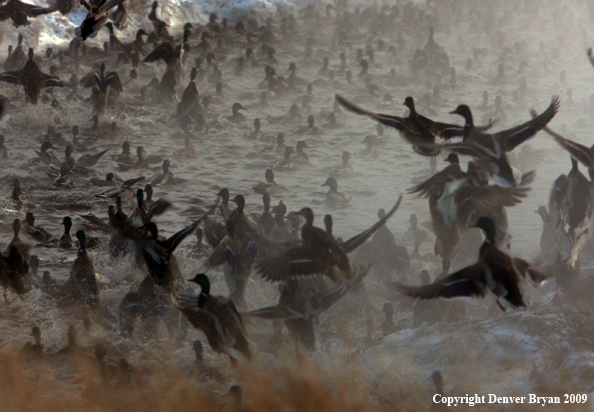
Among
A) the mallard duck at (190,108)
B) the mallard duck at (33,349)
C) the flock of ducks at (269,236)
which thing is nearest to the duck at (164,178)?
the flock of ducks at (269,236)

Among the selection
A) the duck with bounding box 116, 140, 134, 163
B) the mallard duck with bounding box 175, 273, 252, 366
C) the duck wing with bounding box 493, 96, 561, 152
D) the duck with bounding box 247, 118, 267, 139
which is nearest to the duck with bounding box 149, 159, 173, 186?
the duck with bounding box 116, 140, 134, 163

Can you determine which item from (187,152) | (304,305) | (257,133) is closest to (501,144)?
(304,305)

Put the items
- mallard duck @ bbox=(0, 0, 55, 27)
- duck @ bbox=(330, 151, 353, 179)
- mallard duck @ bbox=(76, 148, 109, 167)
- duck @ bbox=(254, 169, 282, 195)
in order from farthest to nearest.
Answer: mallard duck @ bbox=(0, 0, 55, 27)
duck @ bbox=(330, 151, 353, 179)
mallard duck @ bbox=(76, 148, 109, 167)
duck @ bbox=(254, 169, 282, 195)

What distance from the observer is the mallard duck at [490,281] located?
3902 mm

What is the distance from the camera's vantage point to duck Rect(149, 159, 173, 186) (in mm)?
9359

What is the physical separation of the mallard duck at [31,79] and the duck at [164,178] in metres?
2.62

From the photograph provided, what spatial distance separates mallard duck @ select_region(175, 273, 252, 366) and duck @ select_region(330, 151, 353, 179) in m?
5.62

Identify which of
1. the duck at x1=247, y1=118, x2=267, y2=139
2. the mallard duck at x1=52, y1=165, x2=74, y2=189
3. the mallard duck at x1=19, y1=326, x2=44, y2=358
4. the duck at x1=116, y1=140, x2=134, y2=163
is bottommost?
the mallard duck at x1=19, y1=326, x2=44, y2=358

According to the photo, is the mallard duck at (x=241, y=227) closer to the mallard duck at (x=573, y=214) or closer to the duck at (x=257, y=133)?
the mallard duck at (x=573, y=214)

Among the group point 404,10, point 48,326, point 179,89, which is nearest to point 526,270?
point 48,326

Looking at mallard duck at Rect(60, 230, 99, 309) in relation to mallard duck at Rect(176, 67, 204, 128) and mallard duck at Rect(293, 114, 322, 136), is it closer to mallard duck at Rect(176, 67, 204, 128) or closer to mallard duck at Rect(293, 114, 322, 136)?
mallard duck at Rect(176, 67, 204, 128)

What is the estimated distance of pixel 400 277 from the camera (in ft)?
23.4

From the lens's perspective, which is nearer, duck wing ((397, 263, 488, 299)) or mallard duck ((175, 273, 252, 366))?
duck wing ((397, 263, 488, 299))

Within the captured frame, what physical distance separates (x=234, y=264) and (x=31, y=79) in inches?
254
